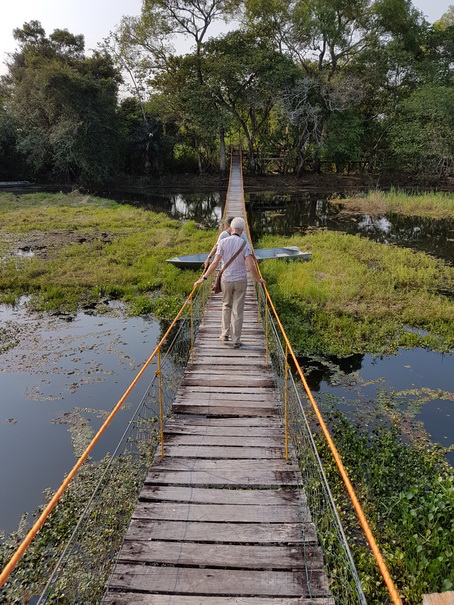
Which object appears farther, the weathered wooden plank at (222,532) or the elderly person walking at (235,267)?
the elderly person walking at (235,267)

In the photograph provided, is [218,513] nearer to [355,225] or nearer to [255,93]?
[355,225]

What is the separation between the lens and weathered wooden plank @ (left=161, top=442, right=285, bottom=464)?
347cm

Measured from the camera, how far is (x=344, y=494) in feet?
12.8

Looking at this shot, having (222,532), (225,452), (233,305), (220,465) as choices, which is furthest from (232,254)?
(222,532)

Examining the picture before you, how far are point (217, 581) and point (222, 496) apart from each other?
26.8 inches

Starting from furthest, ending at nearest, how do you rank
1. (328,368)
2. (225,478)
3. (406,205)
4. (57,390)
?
(406,205), (328,368), (57,390), (225,478)

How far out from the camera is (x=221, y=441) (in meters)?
3.66

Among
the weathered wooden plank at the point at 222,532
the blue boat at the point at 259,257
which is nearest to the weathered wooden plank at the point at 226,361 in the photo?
the weathered wooden plank at the point at 222,532

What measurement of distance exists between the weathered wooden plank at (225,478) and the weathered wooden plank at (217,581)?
2.43 ft

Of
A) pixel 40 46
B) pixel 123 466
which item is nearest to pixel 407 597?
pixel 123 466

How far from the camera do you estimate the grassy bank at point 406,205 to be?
59.4 ft

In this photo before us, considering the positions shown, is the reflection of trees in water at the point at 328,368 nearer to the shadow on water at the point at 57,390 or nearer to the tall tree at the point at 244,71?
the shadow on water at the point at 57,390

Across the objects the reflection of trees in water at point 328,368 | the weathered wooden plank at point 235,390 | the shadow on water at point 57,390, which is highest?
the weathered wooden plank at point 235,390

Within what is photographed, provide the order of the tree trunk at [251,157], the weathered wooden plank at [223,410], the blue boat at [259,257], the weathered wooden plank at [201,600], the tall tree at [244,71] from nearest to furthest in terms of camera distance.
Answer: the weathered wooden plank at [201,600] < the weathered wooden plank at [223,410] < the blue boat at [259,257] < the tall tree at [244,71] < the tree trunk at [251,157]
